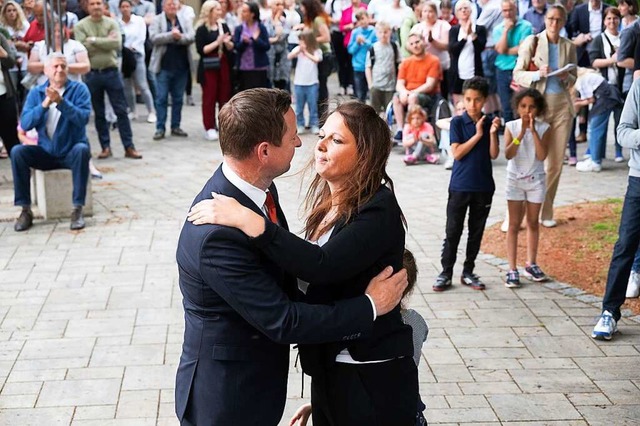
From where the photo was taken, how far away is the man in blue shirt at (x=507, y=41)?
520 inches

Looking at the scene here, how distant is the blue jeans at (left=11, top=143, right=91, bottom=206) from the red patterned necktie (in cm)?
645

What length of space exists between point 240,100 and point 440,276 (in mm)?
4716

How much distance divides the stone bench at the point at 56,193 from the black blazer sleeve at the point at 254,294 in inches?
280

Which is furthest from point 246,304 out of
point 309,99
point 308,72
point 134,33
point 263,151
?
point 134,33

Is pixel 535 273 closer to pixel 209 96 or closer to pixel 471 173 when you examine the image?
pixel 471 173

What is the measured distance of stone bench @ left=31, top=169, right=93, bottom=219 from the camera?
9.84m

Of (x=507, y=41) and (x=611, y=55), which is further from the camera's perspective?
(x=507, y=41)

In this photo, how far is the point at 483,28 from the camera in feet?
45.4

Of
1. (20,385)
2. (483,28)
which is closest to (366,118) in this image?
(20,385)

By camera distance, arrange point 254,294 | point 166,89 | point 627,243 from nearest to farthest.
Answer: point 254,294, point 627,243, point 166,89

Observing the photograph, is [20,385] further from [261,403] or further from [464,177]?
[464,177]

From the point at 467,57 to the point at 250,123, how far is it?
36.3ft

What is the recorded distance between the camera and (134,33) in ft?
51.2

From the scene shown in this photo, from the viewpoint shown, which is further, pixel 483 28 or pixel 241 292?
pixel 483 28
